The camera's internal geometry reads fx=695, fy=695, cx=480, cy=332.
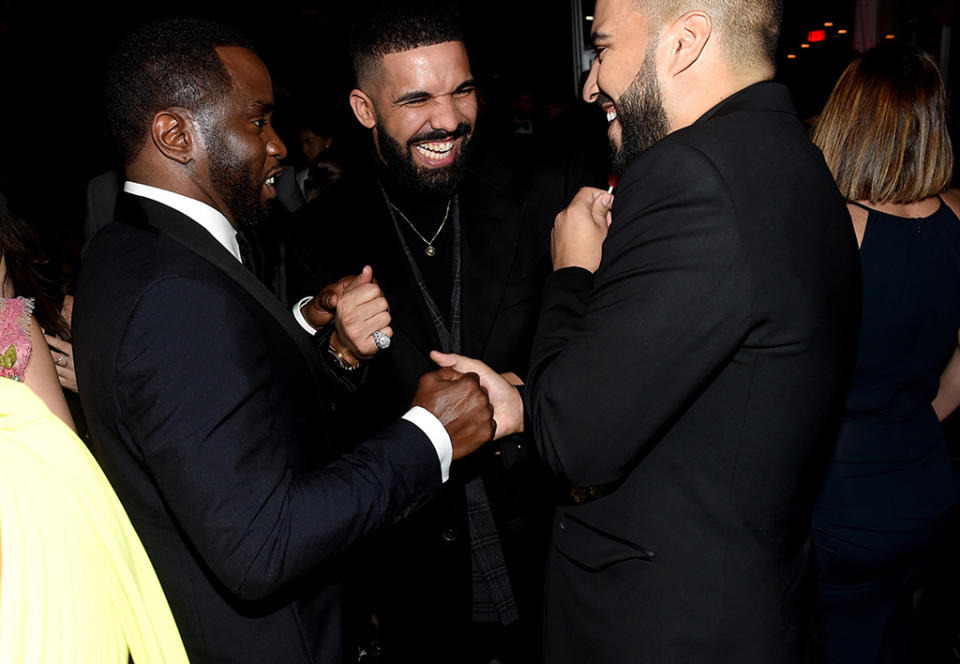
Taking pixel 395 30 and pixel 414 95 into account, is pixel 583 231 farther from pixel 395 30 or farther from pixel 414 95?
pixel 395 30

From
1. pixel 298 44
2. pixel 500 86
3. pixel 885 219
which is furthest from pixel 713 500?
pixel 500 86

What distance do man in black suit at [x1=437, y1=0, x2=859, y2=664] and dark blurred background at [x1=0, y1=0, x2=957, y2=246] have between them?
2.75 metres

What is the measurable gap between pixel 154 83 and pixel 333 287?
0.74m

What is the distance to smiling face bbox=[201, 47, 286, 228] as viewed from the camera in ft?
4.57

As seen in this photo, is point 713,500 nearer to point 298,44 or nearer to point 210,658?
point 210,658

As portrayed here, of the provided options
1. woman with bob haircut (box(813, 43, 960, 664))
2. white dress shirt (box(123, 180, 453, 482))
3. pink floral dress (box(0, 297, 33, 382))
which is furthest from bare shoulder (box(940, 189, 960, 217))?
pink floral dress (box(0, 297, 33, 382))

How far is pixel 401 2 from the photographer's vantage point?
2.26m

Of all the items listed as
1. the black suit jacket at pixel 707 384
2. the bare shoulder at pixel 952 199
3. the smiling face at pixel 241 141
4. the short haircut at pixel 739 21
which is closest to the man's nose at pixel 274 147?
the smiling face at pixel 241 141

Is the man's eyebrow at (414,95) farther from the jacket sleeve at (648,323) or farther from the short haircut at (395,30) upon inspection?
the jacket sleeve at (648,323)

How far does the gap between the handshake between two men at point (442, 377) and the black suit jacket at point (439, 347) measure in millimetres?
208

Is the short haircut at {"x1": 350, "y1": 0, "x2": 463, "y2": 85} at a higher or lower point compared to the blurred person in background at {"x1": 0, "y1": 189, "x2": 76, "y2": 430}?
higher

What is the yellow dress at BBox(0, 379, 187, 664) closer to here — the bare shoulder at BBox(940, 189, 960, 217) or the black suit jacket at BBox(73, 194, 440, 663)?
the black suit jacket at BBox(73, 194, 440, 663)

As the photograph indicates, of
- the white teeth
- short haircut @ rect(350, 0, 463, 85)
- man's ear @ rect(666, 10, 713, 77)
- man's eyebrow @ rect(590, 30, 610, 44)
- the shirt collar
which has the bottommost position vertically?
the shirt collar

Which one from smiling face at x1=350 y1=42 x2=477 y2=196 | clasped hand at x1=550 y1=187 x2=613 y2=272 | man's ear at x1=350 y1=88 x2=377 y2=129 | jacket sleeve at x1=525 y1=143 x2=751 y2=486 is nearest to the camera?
jacket sleeve at x1=525 y1=143 x2=751 y2=486
